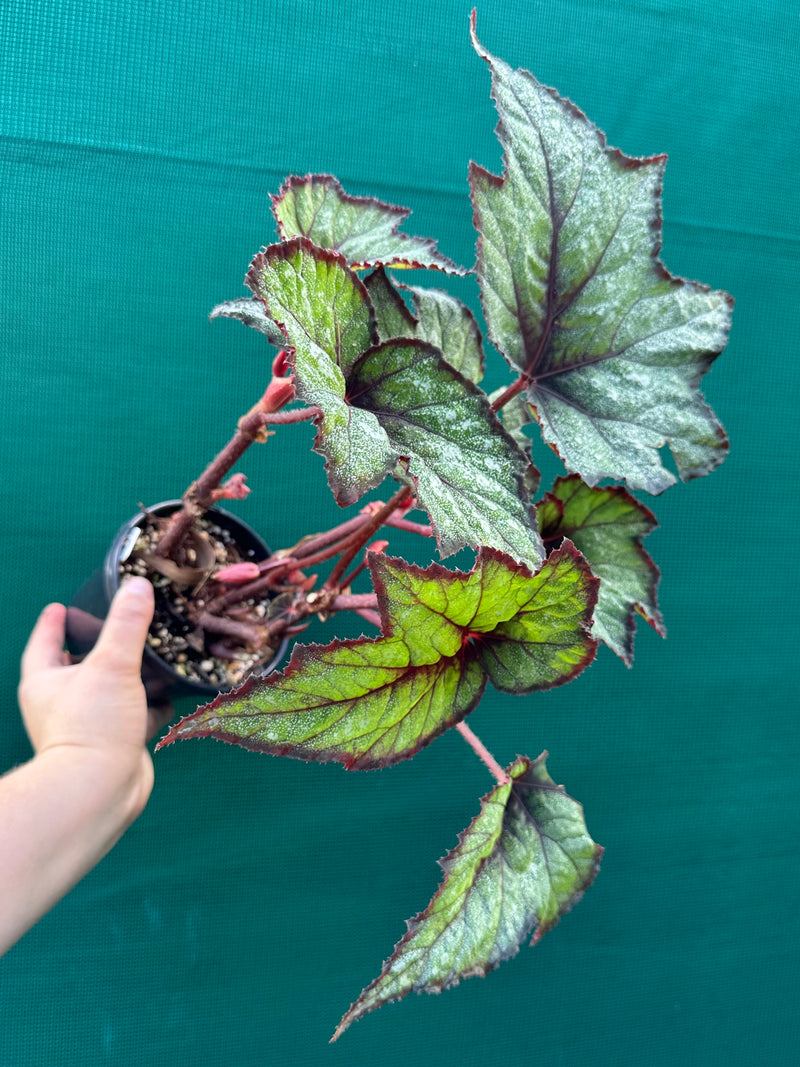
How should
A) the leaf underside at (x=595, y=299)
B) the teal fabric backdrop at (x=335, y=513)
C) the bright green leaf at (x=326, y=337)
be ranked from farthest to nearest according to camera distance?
the teal fabric backdrop at (x=335, y=513) → the leaf underside at (x=595, y=299) → the bright green leaf at (x=326, y=337)

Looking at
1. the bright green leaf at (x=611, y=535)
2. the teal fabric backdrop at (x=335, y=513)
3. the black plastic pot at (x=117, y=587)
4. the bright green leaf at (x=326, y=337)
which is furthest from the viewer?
the teal fabric backdrop at (x=335, y=513)

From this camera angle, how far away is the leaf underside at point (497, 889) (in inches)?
17.4

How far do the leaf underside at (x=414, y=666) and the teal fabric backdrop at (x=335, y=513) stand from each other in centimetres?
54

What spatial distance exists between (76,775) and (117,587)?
159mm

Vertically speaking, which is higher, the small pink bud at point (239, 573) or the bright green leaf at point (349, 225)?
the bright green leaf at point (349, 225)

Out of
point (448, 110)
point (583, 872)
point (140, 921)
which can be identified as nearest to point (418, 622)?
point (583, 872)

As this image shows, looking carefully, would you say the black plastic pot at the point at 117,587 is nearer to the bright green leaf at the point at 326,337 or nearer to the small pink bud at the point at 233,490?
the small pink bud at the point at 233,490

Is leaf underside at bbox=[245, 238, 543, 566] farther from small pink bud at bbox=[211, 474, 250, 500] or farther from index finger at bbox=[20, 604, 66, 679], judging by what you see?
index finger at bbox=[20, 604, 66, 679]

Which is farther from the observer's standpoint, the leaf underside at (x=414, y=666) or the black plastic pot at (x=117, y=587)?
the black plastic pot at (x=117, y=587)

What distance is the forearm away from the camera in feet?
2.22

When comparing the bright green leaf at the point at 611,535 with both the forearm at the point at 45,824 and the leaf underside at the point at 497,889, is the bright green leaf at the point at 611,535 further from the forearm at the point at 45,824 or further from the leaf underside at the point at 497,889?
the forearm at the point at 45,824

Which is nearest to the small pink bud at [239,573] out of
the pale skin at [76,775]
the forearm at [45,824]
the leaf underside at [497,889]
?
the pale skin at [76,775]

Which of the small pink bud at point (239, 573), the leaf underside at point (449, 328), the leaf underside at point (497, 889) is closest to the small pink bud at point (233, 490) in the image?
the small pink bud at point (239, 573)

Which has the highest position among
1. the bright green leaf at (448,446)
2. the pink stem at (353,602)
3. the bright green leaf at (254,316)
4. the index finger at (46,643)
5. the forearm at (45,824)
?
the bright green leaf at (254,316)
